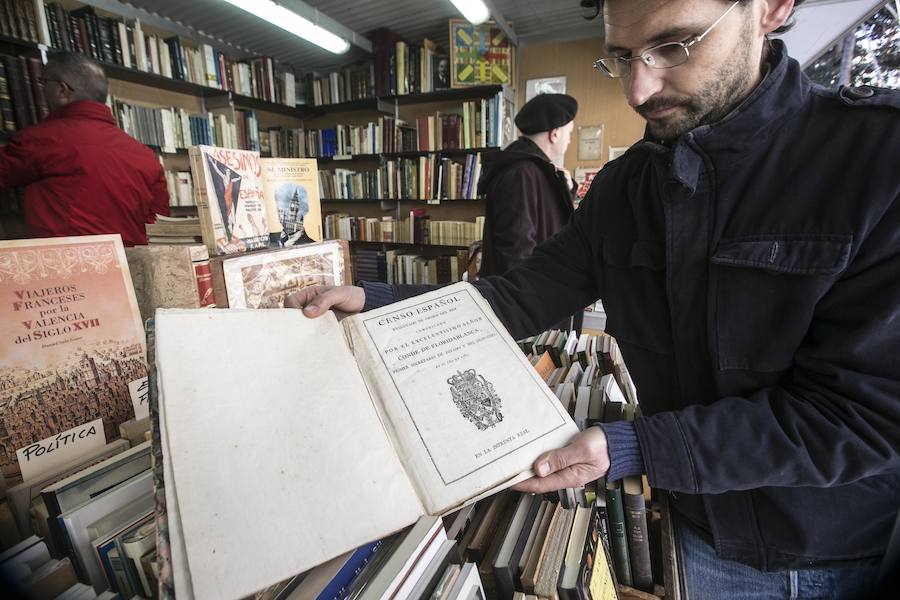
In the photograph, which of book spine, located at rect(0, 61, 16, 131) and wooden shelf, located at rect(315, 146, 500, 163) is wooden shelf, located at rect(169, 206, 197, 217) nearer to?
book spine, located at rect(0, 61, 16, 131)

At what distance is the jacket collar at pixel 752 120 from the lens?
59 centimetres

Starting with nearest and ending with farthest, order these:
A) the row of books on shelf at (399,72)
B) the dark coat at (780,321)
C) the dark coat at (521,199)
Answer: the dark coat at (780,321), the dark coat at (521,199), the row of books on shelf at (399,72)

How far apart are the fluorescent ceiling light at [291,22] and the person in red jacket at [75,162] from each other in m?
1.20

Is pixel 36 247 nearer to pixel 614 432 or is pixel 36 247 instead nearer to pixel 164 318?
pixel 164 318

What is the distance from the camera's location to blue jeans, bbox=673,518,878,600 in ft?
2.08

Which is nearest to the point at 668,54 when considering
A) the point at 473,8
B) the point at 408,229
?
the point at 473,8

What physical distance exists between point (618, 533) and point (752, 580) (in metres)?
0.23

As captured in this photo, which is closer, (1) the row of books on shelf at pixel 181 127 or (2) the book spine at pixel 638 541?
(2) the book spine at pixel 638 541

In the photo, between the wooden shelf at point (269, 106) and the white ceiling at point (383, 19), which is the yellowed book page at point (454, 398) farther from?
the wooden shelf at point (269, 106)

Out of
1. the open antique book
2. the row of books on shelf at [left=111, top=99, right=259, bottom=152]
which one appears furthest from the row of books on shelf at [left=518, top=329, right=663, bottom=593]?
the row of books on shelf at [left=111, top=99, right=259, bottom=152]

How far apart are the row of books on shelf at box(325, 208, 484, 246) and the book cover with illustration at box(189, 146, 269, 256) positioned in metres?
2.86

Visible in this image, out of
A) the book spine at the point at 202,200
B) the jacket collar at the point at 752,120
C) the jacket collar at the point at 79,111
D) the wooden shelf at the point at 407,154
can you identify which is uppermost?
the wooden shelf at the point at 407,154

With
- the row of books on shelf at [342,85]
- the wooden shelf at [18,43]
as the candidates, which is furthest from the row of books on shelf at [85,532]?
the row of books on shelf at [342,85]

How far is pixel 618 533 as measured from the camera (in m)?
0.72
